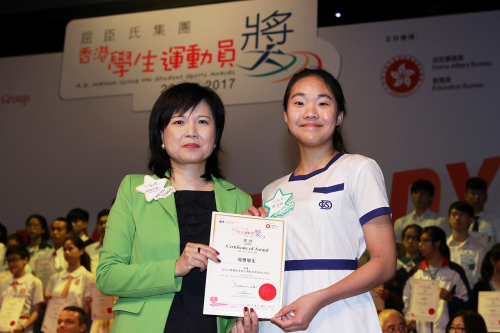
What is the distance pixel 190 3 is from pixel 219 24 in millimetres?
696

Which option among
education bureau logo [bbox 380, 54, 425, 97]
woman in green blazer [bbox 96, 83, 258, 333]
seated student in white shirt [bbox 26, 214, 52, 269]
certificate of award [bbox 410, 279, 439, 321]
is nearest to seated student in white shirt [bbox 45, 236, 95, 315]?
seated student in white shirt [bbox 26, 214, 52, 269]

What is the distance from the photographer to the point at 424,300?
3.99 m

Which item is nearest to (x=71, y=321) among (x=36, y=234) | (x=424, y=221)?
(x=36, y=234)

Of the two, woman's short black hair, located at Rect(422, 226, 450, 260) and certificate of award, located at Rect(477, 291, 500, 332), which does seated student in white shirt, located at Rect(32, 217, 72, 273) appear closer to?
woman's short black hair, located at Rect(422, 226, 450, 260)

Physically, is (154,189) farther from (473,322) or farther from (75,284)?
(75,284)

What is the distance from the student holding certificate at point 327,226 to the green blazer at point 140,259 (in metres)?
0.31

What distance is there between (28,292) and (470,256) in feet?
15.5

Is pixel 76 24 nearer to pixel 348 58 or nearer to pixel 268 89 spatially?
pixel 268 89

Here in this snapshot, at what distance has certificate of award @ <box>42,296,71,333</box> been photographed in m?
4.68

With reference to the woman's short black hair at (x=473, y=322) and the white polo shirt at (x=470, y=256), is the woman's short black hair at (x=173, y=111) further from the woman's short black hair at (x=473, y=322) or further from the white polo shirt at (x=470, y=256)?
the white polo shirt at (x=470, y=256)

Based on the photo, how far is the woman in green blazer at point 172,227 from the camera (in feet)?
5.66

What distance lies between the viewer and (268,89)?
6.07 m

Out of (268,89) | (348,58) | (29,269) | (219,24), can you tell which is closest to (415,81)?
(348,58)

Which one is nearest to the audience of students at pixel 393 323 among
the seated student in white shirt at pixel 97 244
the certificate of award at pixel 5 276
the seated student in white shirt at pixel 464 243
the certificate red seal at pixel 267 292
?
the seated student in white shirt at pixel 464 243
